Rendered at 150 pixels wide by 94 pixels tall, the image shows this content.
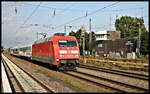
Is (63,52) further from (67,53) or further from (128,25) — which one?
(128,25)

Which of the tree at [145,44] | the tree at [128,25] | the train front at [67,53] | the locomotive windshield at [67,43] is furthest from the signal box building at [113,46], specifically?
the train front at [67,53]

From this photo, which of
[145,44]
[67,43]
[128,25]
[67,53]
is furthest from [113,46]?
[67,53]

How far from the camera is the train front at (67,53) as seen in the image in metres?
15.6

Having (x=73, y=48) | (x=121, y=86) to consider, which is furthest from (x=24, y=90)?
(x=73, y=48)

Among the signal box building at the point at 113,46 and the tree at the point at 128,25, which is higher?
the tree at the point at 128,25

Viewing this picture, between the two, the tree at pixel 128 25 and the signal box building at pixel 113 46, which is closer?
the signal box building at pixel 113 46

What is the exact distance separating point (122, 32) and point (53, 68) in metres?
69.0

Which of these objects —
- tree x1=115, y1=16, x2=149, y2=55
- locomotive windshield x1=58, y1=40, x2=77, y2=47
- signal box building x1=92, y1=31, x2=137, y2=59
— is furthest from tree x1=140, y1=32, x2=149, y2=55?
locomotive windshield x1=58, y1=40, x2=77, y2=47

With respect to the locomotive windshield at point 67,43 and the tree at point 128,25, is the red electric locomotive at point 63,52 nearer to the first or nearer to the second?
the locomotive windshield at point 67,43

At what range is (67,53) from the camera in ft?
52.1

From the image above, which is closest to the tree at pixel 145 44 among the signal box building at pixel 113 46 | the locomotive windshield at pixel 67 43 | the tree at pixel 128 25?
the signal box building at pixel 113 46

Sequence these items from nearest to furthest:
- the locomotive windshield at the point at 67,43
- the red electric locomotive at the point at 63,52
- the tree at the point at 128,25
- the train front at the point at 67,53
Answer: the red electric locomotive at the point at 63,52
the train front at the point at 67,53
the locomotive windshield at the point at 67,43
the tree at the point at 128,25

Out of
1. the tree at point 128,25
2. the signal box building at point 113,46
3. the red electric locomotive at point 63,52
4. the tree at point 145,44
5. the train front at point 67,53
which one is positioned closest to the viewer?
the red electric locomotive at point 63,52

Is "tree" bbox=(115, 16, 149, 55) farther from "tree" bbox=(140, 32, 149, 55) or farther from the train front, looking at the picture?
the train front
